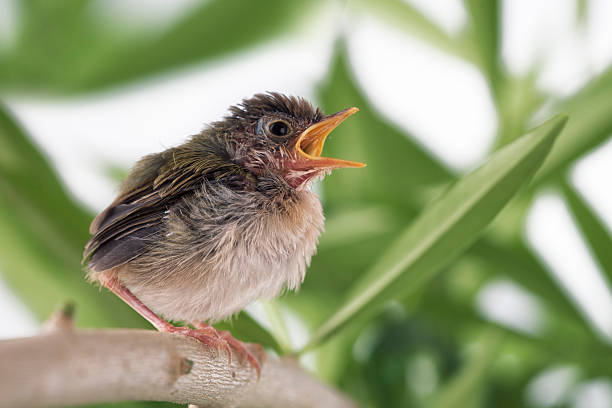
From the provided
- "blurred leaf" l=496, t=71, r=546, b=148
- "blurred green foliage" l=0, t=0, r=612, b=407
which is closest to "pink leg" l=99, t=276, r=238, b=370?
"blurred green foliage" l=0, t=0, r=612, b=407

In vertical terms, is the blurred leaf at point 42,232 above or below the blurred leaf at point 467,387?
above

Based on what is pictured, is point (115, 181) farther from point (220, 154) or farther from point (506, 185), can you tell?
point (506, 185)

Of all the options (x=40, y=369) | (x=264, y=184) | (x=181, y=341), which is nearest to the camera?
(x=40, y=369)

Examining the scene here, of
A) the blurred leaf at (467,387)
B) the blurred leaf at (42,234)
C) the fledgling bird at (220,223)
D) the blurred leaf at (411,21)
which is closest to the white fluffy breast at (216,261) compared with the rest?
the fledgling bird at (220,223)

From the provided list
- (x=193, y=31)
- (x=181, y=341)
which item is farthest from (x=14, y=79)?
(x=181, y=341)

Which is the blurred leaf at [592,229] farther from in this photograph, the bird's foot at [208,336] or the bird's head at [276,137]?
the bird's foot at [208,336]

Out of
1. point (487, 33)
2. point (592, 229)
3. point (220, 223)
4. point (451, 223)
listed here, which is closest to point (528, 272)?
point (592, 229)
